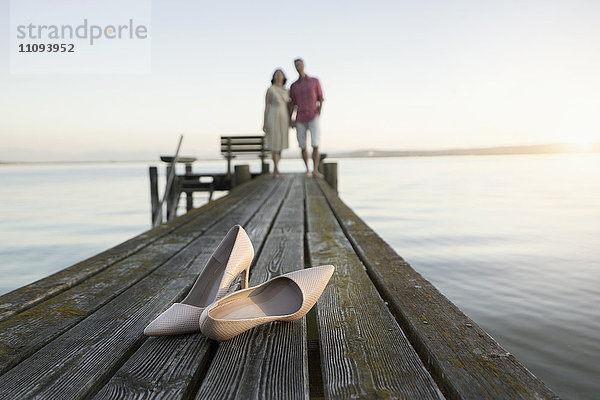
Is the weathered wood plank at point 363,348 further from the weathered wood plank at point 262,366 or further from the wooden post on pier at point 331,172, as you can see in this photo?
the wooden post on pier at point 331,172

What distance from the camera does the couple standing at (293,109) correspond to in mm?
7879

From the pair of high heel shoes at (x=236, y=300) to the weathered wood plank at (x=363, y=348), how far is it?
5.1 inches

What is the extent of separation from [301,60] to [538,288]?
5.11 m

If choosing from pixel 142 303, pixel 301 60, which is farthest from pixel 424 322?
pixel 301 60

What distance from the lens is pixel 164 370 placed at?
3.86ft

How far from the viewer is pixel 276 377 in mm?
1137

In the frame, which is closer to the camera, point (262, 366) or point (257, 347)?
point (262, 366)

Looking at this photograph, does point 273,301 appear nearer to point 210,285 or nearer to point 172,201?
point 210,285

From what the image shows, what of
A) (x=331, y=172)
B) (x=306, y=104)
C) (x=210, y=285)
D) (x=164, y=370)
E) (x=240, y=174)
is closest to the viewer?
(x=164, y=370)

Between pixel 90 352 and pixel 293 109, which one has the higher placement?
pixel 293 109

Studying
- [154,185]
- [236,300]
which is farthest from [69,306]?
[154,185]

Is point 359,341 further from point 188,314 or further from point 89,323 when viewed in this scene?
point 89,323

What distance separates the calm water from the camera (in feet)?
11.8

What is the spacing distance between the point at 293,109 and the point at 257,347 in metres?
7.50
